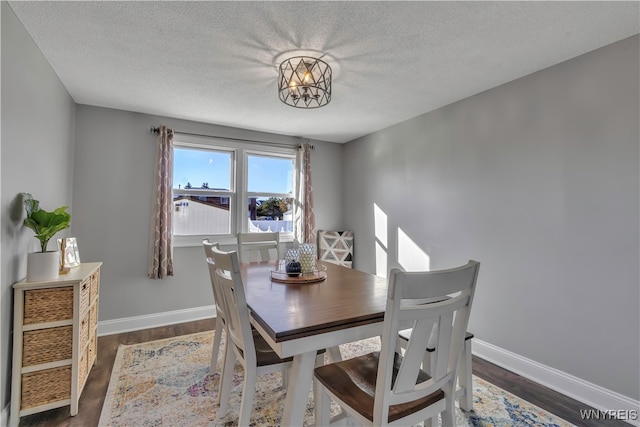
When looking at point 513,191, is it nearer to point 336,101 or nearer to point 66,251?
point 336,101

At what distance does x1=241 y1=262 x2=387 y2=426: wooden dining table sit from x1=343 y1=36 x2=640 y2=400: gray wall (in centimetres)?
137

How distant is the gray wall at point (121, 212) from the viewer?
297cm

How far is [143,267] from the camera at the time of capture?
3.19 metres

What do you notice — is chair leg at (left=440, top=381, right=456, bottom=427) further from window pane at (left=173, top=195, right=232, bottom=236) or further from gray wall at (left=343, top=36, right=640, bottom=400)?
window pane at (left=173, top=195, right=232, bottom=236)

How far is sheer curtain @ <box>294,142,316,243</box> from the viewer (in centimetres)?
402

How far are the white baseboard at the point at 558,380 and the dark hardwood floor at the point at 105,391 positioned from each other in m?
0.05

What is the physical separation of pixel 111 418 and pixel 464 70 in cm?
326

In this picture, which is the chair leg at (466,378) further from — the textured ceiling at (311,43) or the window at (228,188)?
the window at (228,188)

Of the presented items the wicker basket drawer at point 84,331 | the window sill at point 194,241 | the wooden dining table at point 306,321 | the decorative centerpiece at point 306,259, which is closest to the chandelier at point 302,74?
the decorative centerpiece at point 306,259

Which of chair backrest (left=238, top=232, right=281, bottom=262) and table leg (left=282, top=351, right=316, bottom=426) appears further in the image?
chair backrest (left=238, top=232, right=281, bottom=262)

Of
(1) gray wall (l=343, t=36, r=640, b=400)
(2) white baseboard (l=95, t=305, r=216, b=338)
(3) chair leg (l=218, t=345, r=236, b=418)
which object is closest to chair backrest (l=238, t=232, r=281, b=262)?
(2) white baseboard (l=95, t=305, r=216, b=338)

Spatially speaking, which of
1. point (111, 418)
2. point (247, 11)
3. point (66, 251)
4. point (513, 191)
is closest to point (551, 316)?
point (513, 191)

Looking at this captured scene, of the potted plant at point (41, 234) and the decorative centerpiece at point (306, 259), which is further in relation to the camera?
the decorative centerpiece at point (306, 259)

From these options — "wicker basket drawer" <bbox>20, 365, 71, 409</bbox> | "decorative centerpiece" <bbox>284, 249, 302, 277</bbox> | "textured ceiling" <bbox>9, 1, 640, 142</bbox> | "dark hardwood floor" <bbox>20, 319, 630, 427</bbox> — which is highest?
"textured ceiling" <bbox>9, 1, 640, 142</bbox>
